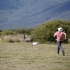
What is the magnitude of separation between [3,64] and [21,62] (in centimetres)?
116

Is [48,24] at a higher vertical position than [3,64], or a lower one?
higher

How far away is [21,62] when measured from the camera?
18359 millimetres

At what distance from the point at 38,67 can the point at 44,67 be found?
0.84ft

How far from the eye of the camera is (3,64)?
17484mm

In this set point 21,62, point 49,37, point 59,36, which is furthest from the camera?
point 49,37

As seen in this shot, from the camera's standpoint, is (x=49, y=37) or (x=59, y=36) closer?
(x=59, y=36)

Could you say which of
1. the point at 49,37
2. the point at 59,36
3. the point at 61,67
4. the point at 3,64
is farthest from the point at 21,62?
the point at 49,37

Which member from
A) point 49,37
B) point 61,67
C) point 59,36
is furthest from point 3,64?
point 49,37

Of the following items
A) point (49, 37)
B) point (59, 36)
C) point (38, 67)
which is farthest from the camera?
point (49, 37)

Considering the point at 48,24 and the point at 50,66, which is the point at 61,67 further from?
the point at 48,24

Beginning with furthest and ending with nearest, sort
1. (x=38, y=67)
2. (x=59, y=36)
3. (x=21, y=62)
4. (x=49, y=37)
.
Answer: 1. (x=49, y=37)
2. (x=59, y=36)
3. (x=21, y=62)
4. (x=38, y=67)

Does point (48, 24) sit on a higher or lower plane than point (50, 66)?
higher

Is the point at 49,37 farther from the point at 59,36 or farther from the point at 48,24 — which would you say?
the point at 59,36

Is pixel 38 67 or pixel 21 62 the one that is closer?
pixel 38 67
